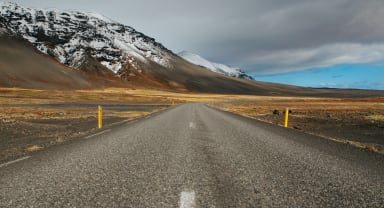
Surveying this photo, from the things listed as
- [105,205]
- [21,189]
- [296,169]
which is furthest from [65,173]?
[296,169]

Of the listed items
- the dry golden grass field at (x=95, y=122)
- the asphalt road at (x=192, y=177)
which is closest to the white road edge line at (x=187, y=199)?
the asphalt road at (x=192, y=177)

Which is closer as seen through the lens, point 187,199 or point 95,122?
point 187,199

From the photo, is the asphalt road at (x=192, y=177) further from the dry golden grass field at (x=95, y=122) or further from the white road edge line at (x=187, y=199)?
the dry golden grass field at (x=95, y=122)

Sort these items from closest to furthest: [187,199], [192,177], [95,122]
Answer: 1. [187,199]
2. [192,177]
3. [95,122]

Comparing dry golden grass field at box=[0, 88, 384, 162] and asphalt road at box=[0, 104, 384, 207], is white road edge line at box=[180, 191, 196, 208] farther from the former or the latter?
dry golden grass field at box=[0, 88, 384, 162]

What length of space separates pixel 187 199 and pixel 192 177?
4.92ft

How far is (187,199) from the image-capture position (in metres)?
5.60

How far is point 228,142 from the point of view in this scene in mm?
12867

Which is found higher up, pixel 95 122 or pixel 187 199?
pixel 187 199

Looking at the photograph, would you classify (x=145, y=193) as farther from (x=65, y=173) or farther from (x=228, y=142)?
(x=228, y=142)

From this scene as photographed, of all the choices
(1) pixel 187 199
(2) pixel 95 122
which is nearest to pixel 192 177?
(1) pixel 187 199

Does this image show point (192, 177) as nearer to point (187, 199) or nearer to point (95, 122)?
point (187, 199)

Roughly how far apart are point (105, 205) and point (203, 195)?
1.58 metres

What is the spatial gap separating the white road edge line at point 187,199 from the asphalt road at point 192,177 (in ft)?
0.04
